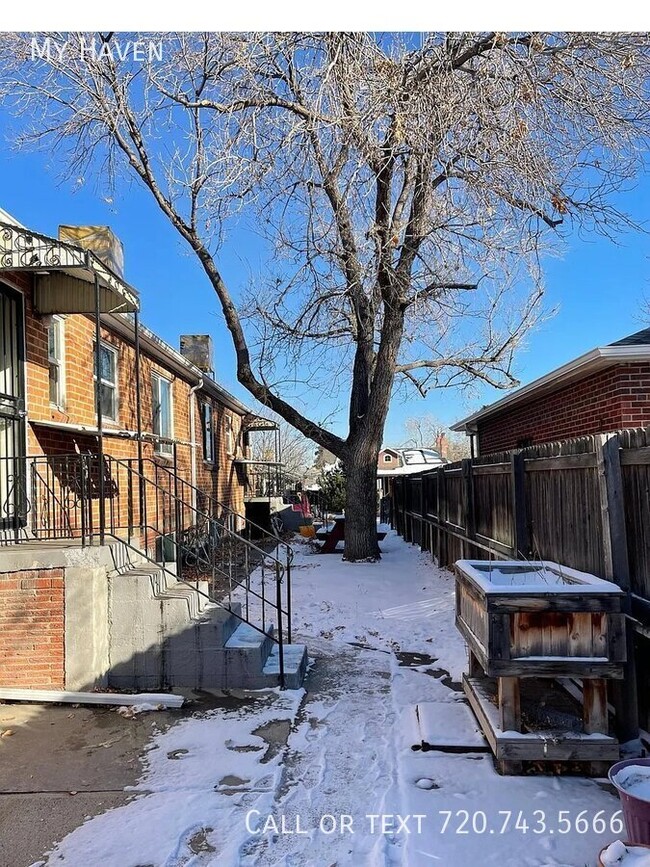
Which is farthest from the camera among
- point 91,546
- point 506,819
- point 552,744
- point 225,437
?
point 225,437

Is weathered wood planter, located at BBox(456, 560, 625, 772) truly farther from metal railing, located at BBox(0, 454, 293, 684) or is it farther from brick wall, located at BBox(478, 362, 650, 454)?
brick wall, located at BBox(478, 362, 650, 454)

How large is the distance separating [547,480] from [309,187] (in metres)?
5.84

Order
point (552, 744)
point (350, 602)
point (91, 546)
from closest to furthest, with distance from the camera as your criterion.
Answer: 1. point (552, 744)
2. point (91, 546)
3. point (350, 602)

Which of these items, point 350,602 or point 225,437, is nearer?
point 350,602

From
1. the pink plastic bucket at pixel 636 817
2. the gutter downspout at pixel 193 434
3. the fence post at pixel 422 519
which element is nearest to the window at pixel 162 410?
the gutter downspout at pixel 193 434

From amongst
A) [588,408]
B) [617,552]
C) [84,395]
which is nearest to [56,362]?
[84,395]

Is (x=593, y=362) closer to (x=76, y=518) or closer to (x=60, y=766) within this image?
(x=76, y=518)

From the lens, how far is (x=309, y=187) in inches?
361

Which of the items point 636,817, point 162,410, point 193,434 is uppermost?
point 162,410

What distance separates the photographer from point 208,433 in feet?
50.7

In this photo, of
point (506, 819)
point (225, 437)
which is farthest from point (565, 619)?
point (225, 437)

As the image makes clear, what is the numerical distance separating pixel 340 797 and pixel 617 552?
2193 millimetres

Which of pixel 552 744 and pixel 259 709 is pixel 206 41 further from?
pixel 552 744

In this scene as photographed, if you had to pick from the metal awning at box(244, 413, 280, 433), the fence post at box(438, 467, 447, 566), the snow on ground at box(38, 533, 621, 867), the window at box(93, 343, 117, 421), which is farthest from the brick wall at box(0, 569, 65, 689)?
the metal awning at box(244, 413, 280, 433)
